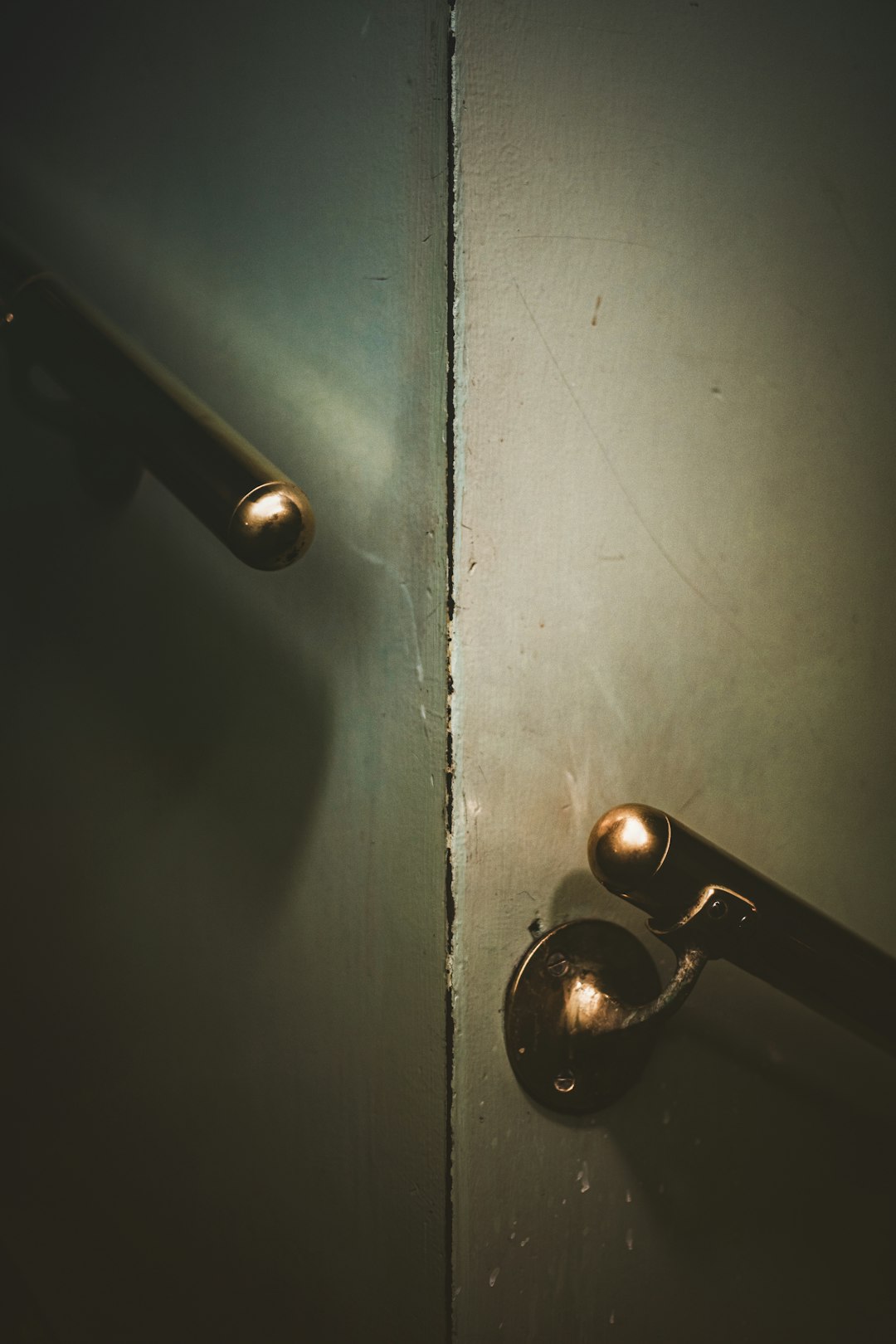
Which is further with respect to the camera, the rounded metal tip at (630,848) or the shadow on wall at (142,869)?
the shadow on wall at (142,869)

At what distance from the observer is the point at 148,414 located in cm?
31

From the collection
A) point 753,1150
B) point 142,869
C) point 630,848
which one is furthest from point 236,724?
point 753,1150

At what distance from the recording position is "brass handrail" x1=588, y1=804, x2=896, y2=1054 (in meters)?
0.30

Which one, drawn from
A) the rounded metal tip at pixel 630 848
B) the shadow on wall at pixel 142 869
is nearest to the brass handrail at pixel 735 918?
the rounded metal tip at pixel 630 848

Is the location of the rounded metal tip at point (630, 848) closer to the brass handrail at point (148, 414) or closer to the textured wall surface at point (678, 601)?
the textured wall surface at point (678, 601)

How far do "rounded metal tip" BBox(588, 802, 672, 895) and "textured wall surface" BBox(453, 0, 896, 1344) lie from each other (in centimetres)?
5

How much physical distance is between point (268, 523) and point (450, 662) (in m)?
0.10

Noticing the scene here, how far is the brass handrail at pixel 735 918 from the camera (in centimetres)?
30

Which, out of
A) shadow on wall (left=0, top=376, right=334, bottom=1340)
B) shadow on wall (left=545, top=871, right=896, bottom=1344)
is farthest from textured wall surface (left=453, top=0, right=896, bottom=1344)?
shadow on wall (left=0, top=376, right=334, bottom=1340)

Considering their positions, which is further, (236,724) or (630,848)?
(236,724)

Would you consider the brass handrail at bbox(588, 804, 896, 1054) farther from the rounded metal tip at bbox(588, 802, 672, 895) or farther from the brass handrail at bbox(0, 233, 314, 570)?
the brass handrail at bbox(0, 233, 314, 570)

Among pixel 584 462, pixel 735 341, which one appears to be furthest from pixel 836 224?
pixel 584 462

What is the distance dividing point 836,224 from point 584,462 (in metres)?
0.22

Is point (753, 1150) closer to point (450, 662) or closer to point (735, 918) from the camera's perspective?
point (735, 918)
